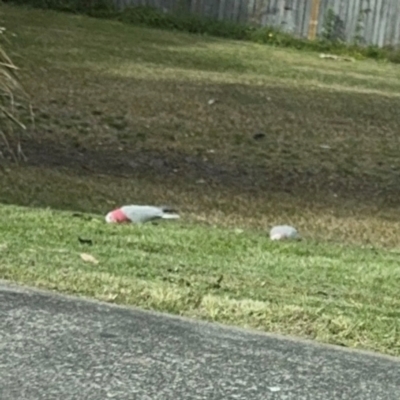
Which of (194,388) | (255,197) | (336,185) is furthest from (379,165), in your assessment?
(194,388)

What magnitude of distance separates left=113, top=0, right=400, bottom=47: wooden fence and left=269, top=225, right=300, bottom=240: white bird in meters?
11.9

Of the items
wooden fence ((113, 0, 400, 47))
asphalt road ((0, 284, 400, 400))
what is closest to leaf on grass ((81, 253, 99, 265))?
asphalt road ((0, 284, 400, 400))

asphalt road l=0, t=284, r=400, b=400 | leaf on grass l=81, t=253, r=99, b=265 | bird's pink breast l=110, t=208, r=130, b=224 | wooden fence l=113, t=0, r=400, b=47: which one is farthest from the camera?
wooden fence l=113, t=0, r=400, b=47

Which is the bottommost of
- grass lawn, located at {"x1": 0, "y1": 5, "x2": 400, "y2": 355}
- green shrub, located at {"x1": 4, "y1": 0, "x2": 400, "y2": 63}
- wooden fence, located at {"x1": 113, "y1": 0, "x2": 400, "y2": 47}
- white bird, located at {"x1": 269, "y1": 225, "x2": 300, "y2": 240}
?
white bird, located at {"x1": 269, "y1": 225, "x2": 300, "y2": 240}

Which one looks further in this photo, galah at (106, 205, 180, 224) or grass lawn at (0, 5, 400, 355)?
galah at (106, 205, 180, 224)

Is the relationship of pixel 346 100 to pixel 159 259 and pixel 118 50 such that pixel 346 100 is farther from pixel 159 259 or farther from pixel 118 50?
pixel 159 259

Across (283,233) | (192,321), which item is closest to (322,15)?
(283,233)

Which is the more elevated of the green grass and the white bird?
the green grass

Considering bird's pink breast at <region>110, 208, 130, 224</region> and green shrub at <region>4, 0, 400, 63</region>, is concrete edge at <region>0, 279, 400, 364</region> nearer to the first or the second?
bird's pink breast at <region>110, 208, 130, 224</region>

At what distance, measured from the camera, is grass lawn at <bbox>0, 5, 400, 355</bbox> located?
241 inches

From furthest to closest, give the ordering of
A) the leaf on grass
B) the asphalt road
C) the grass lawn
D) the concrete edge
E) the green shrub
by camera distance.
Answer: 1. the green shrub
2. the leaf on grass
3. the grass lawn
4. the concrete edge
5. the asphalt road

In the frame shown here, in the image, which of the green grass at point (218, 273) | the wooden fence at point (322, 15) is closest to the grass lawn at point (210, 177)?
the green grass at point (218, 273)

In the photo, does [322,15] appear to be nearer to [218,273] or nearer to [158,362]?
[218,273]

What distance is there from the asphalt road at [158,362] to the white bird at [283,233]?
3.58 metres
